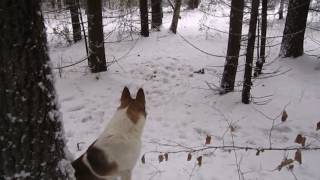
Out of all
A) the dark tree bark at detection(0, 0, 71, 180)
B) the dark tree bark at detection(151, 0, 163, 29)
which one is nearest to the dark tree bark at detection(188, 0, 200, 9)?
the dark tree bark at detection(151, 0, 163, 29)

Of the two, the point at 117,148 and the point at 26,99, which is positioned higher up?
the point at 26,99

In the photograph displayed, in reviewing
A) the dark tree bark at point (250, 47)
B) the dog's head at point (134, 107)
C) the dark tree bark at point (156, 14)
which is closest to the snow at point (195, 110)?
the dark tree bark at point (250, 47)

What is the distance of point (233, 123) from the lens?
6.42m

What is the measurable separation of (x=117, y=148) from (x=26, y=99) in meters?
1.73

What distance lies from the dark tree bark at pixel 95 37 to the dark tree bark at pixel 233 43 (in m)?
3.10

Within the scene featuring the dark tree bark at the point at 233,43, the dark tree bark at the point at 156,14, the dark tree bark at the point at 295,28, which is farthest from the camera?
the dark tree bark at the point at 156,14

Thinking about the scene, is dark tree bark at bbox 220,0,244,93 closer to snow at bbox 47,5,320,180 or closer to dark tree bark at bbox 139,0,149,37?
snow at bbox 47,5,320,180

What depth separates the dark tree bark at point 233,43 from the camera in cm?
676

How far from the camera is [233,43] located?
7.01 meters

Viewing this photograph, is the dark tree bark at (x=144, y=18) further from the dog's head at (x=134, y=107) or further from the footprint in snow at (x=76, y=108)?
the dog's head at (x=134, y=107)

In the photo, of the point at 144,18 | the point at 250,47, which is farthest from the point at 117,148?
the point at 144,18

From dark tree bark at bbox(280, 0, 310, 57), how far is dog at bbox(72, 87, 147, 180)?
20.2ft

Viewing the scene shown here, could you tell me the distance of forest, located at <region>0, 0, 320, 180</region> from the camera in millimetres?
2205

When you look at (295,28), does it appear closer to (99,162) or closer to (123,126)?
(123,126)
